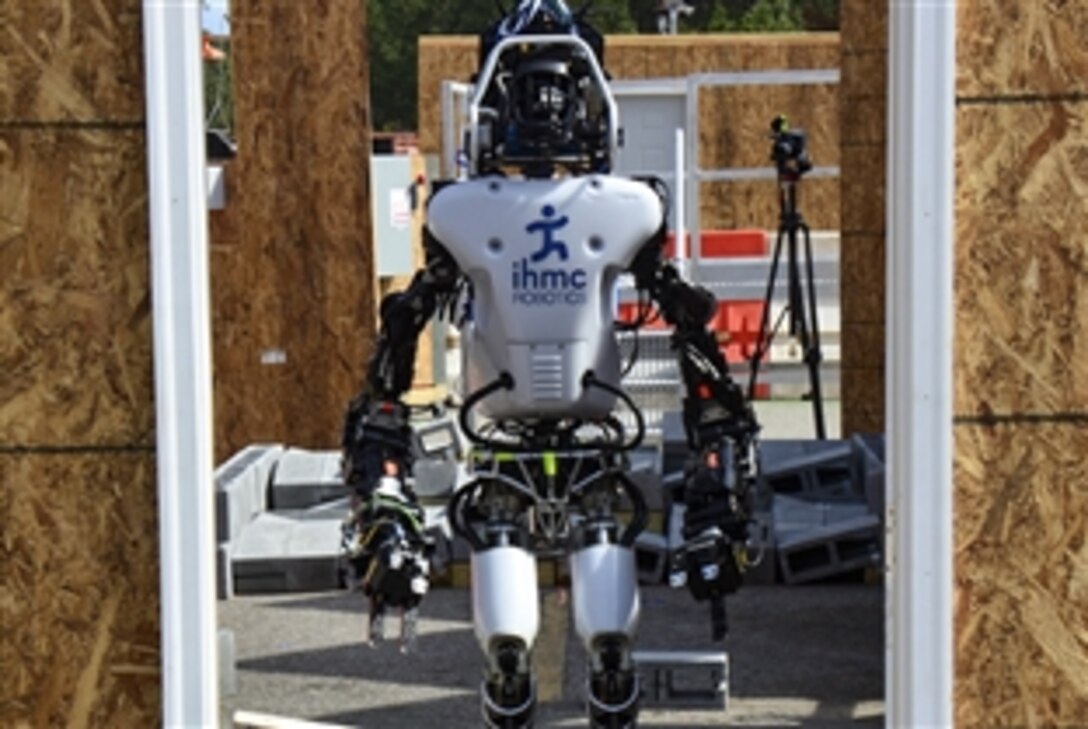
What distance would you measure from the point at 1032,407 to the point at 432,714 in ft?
13.2

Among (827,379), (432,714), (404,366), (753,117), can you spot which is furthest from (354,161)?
(753,117)

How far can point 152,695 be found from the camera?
5.10 meters

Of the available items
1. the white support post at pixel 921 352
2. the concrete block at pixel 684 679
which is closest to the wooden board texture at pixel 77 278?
the white support post at pixel 921 352

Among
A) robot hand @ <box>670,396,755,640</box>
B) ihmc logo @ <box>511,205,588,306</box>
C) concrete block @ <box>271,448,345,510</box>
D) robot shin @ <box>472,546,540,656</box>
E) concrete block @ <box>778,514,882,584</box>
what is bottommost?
concrete block @ <box>778,514,882,584</box>

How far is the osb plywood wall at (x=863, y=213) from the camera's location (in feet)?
39.1

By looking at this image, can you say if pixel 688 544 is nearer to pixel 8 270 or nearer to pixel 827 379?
pixel 8 270

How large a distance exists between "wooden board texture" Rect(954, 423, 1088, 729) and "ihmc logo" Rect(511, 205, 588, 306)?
187 centimetres

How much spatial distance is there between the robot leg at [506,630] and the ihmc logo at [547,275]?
76 centimetres

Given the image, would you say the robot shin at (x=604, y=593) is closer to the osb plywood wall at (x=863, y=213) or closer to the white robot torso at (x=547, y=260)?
the white robot torso at (x=547, y=260)

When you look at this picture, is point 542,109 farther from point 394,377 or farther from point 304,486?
point 304,486

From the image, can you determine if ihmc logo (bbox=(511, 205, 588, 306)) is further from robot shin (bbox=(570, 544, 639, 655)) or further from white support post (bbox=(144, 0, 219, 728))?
white support post (bbox=(144, 0, 219, 728))

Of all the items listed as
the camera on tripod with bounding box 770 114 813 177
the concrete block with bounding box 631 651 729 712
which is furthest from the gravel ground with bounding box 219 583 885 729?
the camera on tripod with bounding box 770 114 813 177

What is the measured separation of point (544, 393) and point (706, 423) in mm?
503

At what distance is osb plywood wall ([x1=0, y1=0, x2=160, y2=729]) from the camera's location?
4.98 m
